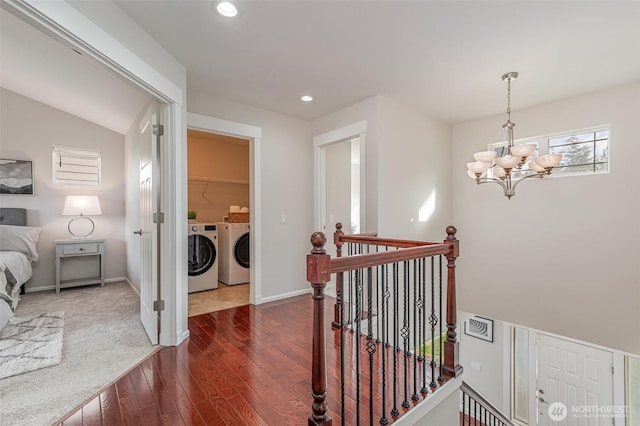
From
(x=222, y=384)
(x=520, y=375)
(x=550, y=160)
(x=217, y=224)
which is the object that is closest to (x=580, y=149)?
(x=550, y=160)

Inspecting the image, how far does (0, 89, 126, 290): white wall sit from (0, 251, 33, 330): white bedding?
23.5 inches

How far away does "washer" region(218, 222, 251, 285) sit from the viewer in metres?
4.50

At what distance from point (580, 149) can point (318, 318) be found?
398 cm

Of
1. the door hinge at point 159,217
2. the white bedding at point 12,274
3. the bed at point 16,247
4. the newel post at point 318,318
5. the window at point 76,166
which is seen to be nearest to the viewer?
the newel post at point 318,318

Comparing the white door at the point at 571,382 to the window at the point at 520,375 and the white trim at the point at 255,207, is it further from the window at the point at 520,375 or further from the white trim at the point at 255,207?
the white trim at the point at 255,207

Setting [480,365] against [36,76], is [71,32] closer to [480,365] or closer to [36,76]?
[36,76]

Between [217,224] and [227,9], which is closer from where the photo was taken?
[227,9]

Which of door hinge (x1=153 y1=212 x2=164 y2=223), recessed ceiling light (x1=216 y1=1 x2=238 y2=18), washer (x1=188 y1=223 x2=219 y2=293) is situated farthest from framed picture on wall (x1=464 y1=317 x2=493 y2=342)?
recessed ceiling light (x1=216 y1=1 x2=238 y2=18)

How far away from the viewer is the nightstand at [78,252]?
4207 millimetres

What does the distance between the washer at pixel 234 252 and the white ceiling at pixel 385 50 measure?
198 centimetres

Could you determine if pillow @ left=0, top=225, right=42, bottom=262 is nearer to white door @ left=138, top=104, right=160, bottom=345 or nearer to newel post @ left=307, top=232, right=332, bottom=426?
white door @ left=138, top=104, right=160, bottom=345

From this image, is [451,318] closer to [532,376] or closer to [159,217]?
[159,217]

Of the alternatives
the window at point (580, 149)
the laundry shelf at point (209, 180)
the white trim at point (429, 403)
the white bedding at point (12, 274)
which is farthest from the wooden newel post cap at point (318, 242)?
the laundry shelf at point (209, 180)

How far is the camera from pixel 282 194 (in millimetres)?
3865
